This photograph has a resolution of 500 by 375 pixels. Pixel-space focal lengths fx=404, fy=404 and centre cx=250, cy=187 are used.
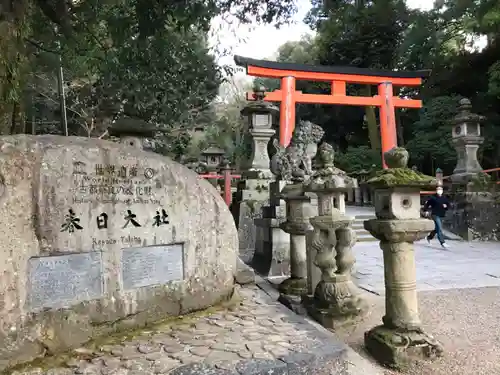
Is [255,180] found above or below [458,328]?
above

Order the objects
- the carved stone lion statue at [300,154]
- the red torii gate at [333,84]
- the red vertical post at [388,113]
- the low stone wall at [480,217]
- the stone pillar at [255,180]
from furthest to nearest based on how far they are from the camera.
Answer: the red vertical post at [388,113] → the red torii gate at [333,84] → the low stone wall at [480,217] → the stone pillar at [255,180] → the carved stone lion statue at [300,154]

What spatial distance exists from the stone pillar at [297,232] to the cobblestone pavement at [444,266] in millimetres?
1201

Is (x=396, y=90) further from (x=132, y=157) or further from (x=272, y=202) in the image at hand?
(x=132, y=157)

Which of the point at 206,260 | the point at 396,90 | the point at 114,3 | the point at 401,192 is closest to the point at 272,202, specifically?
the point at 206,260

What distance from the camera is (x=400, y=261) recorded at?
357cm

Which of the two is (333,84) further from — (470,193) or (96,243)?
(96,243)

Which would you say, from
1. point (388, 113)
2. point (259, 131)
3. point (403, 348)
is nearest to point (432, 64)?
point (388, 113)

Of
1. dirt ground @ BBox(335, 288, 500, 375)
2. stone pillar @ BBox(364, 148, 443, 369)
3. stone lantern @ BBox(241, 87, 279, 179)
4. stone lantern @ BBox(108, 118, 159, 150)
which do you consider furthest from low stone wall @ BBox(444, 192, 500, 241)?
stone lantern @ BBox(108, 118, 159, 150)

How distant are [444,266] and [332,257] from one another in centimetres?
408

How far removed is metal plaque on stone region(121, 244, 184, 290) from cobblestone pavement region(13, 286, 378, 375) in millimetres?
421

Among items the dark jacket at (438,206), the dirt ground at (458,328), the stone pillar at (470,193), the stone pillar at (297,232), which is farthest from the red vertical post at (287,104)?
the dirt ground at (458,328)

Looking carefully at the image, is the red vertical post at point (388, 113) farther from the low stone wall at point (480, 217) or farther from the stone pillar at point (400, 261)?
the stone pillar at point (400, 261)

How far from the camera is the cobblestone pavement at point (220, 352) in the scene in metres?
2.78

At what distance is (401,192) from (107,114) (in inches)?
517
